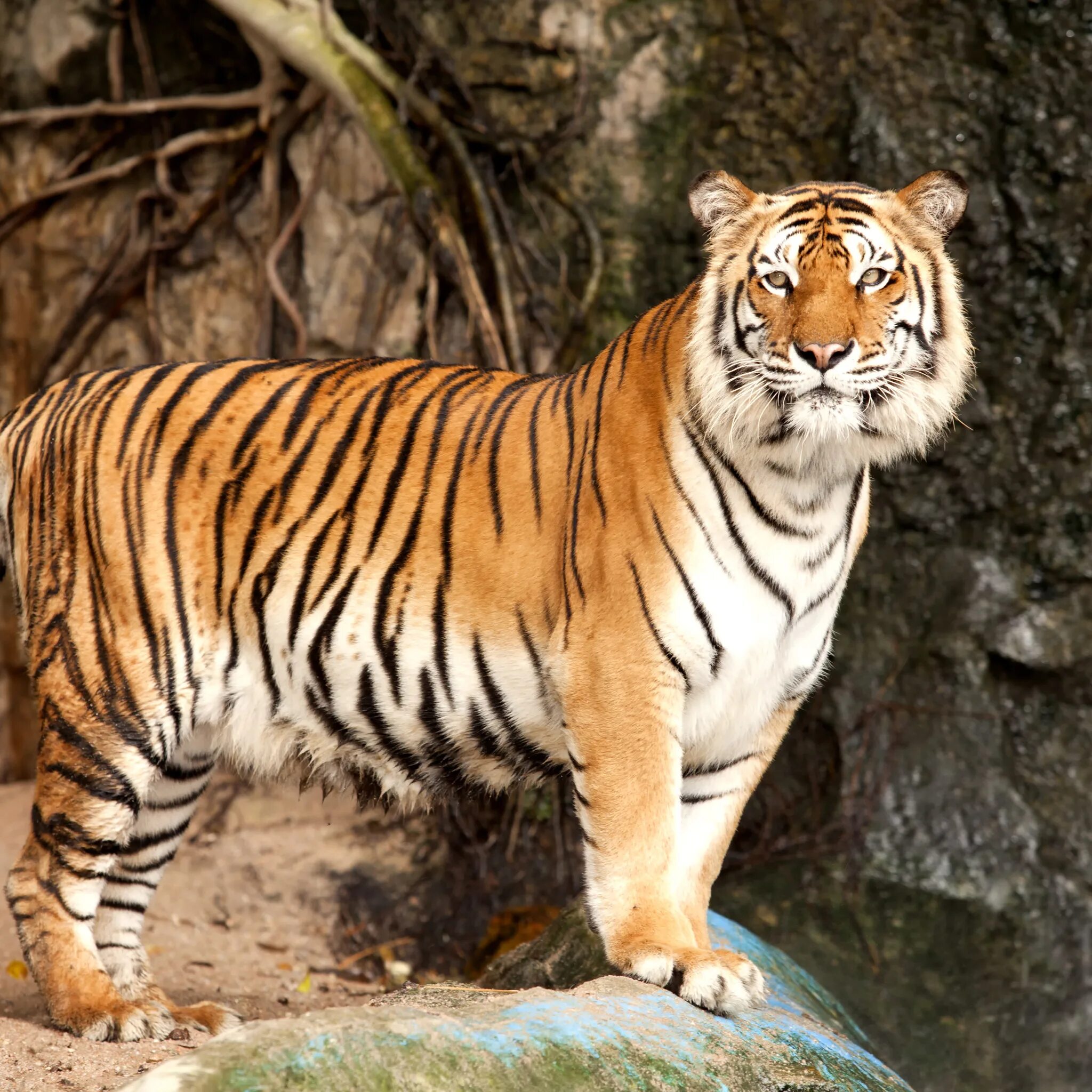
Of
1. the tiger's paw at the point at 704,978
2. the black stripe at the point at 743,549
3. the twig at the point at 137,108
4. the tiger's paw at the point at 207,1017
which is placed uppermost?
the twig at the point at 137,108

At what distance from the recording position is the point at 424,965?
5.32m

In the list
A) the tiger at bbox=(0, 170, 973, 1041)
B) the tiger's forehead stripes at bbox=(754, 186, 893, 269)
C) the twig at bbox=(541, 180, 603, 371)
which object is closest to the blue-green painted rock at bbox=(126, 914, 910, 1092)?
the tiger at bbox=(0, 170, 973, 1041)

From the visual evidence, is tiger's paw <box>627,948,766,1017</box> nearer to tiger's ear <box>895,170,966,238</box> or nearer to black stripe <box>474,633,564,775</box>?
black stripe <box>474,633,564,775</box>

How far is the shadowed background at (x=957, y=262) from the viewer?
517 centimetres

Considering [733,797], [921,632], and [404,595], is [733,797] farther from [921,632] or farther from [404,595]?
[921,632]

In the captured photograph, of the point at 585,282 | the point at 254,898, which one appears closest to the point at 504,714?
the point at 254,898

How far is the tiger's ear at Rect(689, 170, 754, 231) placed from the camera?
10.3ft

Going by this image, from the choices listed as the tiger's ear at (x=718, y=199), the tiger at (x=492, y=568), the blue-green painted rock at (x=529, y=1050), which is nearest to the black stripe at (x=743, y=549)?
the tiger at (x=492, y=568)

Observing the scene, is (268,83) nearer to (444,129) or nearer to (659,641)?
(444,129)

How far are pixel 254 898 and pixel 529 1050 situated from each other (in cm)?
332

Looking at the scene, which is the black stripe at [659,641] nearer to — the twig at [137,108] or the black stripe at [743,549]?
the black stripe at [743,549]

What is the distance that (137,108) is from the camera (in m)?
6.11

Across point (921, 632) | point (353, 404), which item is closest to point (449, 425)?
point (353, 404)

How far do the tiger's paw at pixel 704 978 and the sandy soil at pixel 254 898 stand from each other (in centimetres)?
181
